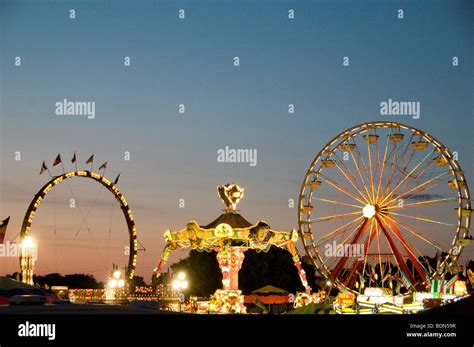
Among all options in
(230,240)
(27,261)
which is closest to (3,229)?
(27,261)

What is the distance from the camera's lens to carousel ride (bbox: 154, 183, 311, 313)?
115ft

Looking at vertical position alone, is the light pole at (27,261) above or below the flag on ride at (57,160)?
below

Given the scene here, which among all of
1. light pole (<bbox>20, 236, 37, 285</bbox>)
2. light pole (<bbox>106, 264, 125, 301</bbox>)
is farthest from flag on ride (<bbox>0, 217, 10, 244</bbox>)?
light pole (<bbox>106, 264, 125, 301</bbox>)

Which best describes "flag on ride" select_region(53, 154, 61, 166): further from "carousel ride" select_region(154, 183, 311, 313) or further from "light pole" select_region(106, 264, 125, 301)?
"carousel ride" select_region(154, 183, 311, 313)

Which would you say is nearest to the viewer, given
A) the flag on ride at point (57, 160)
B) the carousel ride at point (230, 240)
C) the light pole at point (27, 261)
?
the carousel ride at point (230, 240)

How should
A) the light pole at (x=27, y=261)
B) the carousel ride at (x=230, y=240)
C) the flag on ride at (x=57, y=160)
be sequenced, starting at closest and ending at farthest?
the carousel ride at (x=230, y=240) → the light pole at (x=27, y=261) → the flag on ride at (x=57, y=160)

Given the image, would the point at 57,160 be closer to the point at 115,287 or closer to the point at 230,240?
the point at 115,287

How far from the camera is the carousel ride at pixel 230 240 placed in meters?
35.2

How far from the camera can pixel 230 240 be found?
3559 centimetres

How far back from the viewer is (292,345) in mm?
13875

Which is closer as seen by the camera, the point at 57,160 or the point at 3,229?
the point at 3,229

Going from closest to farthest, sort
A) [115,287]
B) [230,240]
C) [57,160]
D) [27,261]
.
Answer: [230,240] → [27,261] → [115,287] → [57,160]

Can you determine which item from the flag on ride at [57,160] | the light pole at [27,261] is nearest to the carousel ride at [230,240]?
the light pole at [27,261]

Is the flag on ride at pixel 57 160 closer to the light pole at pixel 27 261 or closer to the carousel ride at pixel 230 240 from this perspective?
the light pole at pixel 27 261
